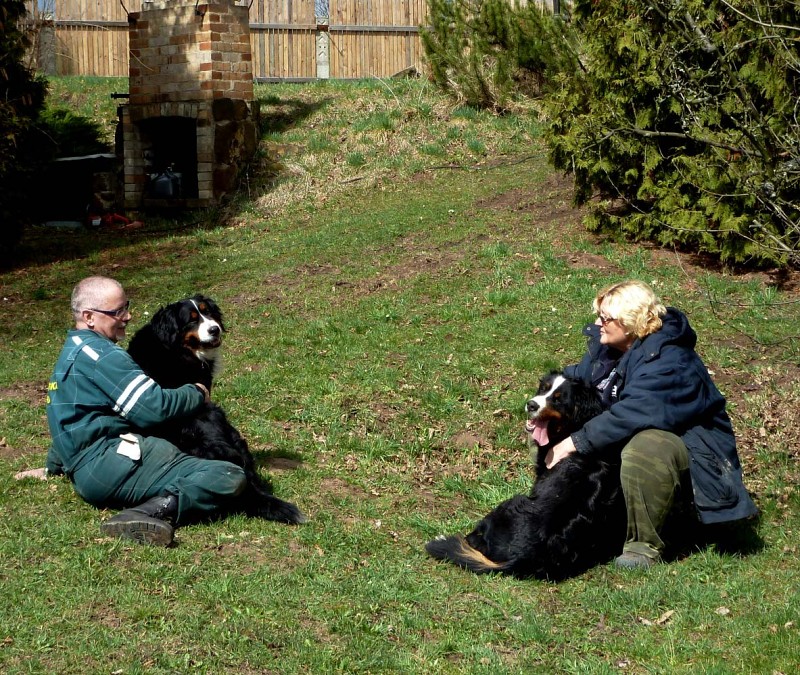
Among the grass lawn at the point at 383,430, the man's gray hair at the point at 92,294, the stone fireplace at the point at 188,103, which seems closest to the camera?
the grass lawn at the point at 383,430

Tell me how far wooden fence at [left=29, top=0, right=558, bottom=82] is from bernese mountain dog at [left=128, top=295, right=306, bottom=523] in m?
20.4

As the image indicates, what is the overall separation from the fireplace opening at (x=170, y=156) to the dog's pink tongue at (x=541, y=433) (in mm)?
12332

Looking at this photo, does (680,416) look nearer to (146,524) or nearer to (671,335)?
(671,335)

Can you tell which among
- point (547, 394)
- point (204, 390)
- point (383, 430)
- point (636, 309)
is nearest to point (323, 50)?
point (383, 430)

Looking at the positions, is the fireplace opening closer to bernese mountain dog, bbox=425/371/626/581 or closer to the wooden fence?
the wooden fence

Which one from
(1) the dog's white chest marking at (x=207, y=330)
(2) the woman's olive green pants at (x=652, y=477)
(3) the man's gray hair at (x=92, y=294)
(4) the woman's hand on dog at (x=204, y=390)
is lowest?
(2) the woman's olive green pants at (x=652, y=477)

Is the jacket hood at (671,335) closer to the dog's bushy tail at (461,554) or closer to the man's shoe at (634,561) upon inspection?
the man's shoe at (634,561)

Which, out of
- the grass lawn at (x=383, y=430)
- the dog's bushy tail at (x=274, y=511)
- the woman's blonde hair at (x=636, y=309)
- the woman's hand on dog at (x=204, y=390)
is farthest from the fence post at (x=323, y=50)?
the woman's blonde hair at (x=636, y=309)

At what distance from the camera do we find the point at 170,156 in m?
16.7

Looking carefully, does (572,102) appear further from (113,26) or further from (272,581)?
(113,26)

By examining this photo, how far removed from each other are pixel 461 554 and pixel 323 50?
73.0 ft

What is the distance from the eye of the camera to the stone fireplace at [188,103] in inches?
609

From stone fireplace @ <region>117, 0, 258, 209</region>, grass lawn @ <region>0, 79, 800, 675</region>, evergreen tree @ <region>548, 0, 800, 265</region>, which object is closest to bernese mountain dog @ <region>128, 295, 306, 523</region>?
grass lawn @ <region>0, 79, 800, 675</region>

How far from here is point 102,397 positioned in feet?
16.6
